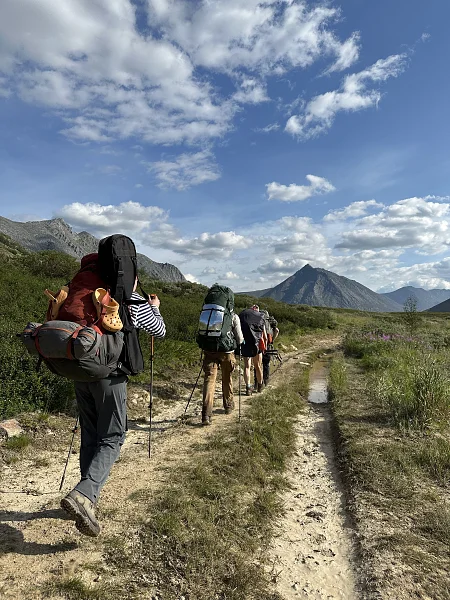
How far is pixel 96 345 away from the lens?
3.06 metres

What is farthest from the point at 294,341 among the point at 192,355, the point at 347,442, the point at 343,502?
the point at 343,502

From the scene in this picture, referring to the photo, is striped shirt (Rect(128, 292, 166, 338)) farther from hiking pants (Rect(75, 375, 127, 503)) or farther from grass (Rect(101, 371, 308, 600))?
grass (Rect(101, 371, 308, 600))

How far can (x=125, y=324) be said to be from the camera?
3.50m

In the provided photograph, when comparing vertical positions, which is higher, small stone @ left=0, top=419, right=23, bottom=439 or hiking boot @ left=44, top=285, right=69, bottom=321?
hiking boot @ left=44, top=285, right=69, bottom=321

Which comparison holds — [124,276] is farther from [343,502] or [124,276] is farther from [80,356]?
[343,502]

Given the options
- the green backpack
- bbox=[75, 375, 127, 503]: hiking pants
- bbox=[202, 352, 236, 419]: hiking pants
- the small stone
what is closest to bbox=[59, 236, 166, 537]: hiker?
Answer: bbox=[75, 375, 127, 503]: hiking pants

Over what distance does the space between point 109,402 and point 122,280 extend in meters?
1.15

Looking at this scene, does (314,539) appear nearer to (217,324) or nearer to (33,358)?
(217,324)

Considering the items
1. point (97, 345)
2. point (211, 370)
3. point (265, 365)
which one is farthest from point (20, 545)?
point (265, 365)

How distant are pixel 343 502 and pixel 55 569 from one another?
3.45 m

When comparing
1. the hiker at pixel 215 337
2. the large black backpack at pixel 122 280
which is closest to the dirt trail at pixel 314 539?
the hiker at pixel 215 337

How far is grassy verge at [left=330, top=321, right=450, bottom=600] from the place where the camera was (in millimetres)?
3432

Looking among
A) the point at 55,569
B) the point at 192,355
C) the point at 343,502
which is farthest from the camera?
the point at 192,355

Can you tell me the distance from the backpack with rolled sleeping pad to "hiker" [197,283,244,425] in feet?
12.4
